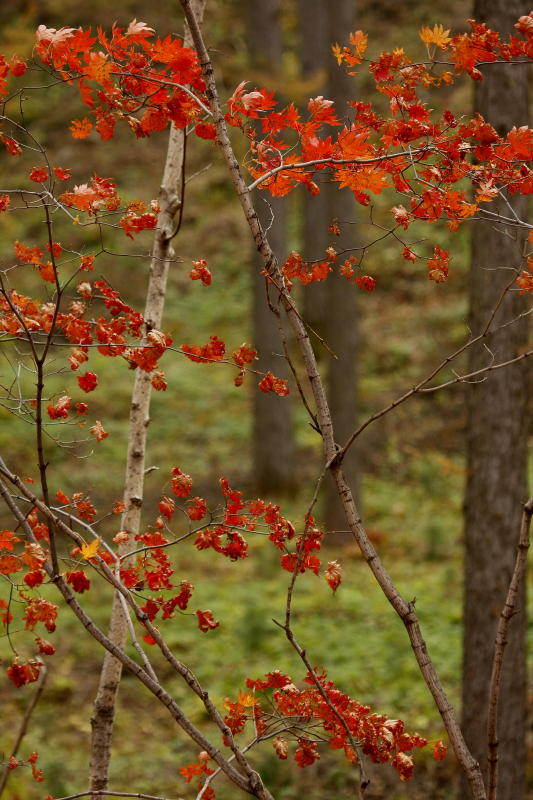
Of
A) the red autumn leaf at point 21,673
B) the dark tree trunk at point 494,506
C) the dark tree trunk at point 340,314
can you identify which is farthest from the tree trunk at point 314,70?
the red autumn leaf at point 21,673

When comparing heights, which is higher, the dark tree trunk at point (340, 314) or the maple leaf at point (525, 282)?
the dark tree trunk at point (340, 314)

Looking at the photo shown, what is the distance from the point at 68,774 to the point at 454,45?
4848mm

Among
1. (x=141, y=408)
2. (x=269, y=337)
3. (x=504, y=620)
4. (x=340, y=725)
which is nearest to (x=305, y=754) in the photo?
(x=340, y=725)

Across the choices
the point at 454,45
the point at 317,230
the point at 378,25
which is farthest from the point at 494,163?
the point at 378,25

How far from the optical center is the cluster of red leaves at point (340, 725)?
7.41 ft

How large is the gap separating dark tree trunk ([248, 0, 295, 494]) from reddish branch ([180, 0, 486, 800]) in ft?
23.8

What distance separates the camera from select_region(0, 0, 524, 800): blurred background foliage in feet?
19.0

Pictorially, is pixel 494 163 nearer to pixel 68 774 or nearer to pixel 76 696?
pixel 68 774

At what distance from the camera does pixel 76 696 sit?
21.2ft

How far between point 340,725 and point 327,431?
0.85 meters

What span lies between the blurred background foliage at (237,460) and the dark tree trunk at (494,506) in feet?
1.62

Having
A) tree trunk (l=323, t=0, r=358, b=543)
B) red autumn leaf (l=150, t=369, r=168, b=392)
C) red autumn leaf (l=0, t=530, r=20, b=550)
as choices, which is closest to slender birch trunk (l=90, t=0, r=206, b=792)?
red autumn leaf (l=150, t=369, r=168, b=392)

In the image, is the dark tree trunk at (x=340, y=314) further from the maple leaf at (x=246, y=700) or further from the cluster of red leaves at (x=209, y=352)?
the maple leaf at (x=246, y=700)

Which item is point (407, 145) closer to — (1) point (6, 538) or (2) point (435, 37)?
(2) point (435, 37)
